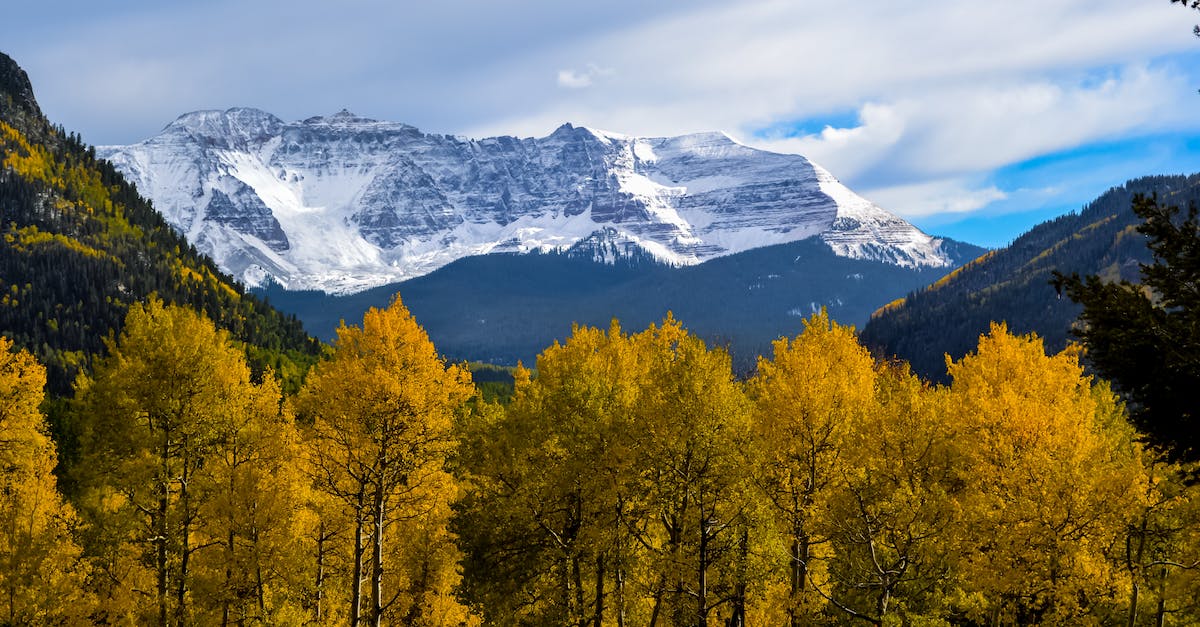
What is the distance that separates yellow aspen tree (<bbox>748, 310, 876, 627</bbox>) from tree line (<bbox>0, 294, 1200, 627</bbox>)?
0.10 meters

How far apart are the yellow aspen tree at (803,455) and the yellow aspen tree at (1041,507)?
15.4 feet

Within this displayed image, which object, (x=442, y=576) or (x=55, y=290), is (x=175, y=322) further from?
(x=55, y=290)

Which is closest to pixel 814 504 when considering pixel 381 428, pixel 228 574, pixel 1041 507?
pixel 1041 507

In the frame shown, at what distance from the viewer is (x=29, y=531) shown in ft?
135

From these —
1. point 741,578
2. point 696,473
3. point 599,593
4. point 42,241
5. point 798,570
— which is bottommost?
point 599,593

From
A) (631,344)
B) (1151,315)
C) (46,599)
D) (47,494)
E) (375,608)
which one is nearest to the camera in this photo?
(1151,315)

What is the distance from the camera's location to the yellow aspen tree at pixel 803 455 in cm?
3180

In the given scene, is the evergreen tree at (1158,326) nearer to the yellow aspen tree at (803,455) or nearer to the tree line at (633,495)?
the tree line at (633,495)

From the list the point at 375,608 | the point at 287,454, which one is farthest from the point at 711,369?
the point at 287,454

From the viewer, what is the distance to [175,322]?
2984 cm

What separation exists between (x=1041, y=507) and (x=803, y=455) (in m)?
7.76

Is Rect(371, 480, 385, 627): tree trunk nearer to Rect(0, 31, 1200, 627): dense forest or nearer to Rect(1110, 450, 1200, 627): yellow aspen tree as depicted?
Rect(0, 31, 1200, 627): dense forest

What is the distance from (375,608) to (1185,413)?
2193cm

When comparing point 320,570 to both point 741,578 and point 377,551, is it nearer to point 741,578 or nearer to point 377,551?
point 377,551
